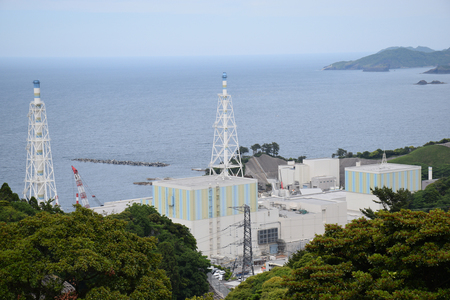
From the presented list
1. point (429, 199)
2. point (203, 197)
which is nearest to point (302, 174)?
point (429, 199)

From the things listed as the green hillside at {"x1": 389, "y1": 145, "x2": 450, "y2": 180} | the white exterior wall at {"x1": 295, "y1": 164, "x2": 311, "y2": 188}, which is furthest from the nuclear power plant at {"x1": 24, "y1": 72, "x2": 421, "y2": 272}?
the green hillside at {"x1": 389, "y1": 145, "x2": 450, "y2": 180}

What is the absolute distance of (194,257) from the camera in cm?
2567

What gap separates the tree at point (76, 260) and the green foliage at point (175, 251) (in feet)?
30.8

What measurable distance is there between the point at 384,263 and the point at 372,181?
34151 mm

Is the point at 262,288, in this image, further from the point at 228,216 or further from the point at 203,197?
the point at 228,216

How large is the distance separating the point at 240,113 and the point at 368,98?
4904 centimetres

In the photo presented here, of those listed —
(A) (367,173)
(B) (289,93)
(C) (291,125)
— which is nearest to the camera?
(A) (367,173)

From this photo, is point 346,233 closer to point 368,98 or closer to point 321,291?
point 321,291

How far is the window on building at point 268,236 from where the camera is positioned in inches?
1442

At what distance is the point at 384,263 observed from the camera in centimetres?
1125

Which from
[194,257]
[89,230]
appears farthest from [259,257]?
[89,230]

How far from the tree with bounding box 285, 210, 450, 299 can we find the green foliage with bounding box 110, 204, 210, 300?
1203cm

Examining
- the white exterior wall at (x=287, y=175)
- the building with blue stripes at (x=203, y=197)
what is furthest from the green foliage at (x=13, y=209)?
the white exterior wall at (x=287, y=175)

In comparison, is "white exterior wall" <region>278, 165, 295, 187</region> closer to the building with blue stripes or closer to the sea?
the sea
